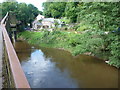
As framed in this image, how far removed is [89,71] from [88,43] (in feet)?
6.77

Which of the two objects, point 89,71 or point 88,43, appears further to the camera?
point 88,43

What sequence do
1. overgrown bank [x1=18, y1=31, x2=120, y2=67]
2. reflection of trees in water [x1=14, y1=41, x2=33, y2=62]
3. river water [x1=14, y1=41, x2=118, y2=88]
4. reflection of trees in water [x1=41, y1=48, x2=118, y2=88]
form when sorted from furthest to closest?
1. reflection of trees in water [x1=14, y1=41, x2=33, y2=62]
2. overgrown bank [x1=18, y1=31, x2=120, y2=67]
3. reflection of trees in water [x1=41, y1=48, x2=118, y2=88]
4. river water [x1=14, y1=41, x2=118, y2=88]

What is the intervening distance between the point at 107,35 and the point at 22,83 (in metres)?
8.81

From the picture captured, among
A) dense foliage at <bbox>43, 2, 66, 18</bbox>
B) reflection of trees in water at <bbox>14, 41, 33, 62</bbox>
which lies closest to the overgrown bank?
reflection of trees in water at <bbox>14, 41, 33, 62</bbox>

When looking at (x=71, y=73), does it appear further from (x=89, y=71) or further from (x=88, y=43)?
(x=88, y=43)

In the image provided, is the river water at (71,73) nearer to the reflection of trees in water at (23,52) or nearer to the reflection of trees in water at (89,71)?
the reflection of trees in water at (89,71)

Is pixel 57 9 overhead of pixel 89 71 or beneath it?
overhead

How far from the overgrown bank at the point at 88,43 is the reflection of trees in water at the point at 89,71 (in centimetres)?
60

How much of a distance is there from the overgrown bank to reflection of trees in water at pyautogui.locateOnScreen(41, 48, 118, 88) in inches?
23.7

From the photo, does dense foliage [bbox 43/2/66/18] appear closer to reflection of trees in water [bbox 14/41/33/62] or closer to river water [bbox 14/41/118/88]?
reflection of trees in water [bbox 14/41/33/62]

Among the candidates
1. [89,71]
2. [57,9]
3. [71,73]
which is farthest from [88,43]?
[57,9]

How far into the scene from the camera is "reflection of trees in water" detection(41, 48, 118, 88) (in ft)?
23.3

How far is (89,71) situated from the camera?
27.9ft

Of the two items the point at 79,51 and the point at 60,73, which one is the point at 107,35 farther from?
the point at 60,73
